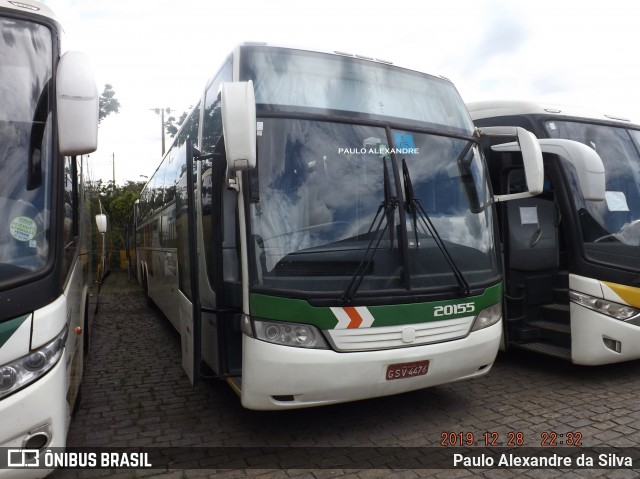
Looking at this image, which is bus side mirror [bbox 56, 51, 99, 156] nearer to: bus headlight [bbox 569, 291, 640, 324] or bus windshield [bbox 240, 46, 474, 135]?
bus windshield [bbox 240, 46, 474, 135]

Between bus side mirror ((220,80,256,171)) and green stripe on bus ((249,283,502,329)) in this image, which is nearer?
bus side mirror ((220,80,256,171))

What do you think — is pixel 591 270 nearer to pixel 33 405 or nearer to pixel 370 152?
pixel 370 152

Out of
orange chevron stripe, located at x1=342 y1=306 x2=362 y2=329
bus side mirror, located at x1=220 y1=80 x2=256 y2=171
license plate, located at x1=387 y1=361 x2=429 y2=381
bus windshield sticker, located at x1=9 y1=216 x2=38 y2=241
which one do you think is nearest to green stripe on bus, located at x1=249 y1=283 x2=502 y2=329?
orange chevron stripe, located at x1=342 y1=306 x2=362 y2=329

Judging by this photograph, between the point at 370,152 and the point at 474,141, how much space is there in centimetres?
127

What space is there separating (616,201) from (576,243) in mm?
849

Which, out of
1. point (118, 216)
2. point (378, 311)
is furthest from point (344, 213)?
point (118, 216)

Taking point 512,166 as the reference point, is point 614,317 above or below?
below

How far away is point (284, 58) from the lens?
14.6 feet

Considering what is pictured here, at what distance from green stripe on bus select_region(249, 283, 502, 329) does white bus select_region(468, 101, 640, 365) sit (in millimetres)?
1788

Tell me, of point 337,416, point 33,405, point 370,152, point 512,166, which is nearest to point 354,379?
point 337,416

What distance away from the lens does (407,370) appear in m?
4.23

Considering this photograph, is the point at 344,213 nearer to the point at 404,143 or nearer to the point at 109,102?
the point at 404,143

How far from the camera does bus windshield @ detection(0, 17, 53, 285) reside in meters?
→ 3.03

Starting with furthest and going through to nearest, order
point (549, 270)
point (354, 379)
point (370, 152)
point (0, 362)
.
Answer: point (549, 270) → point (370, 152) → point (354, 379) → point (0, 362)
